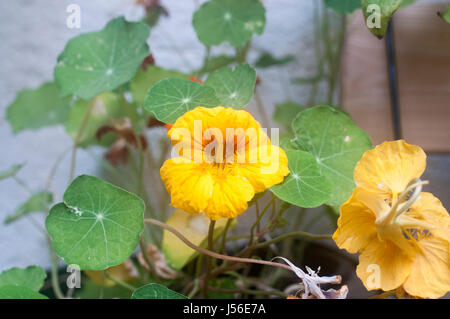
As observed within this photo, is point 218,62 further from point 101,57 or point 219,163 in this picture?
point 219,163

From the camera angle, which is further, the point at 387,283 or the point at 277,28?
the point at 277,28

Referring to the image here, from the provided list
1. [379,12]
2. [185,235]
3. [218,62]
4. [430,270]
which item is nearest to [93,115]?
[218,62]

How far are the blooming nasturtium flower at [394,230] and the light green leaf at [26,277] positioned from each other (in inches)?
20.9

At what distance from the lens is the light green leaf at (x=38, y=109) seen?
1.03m

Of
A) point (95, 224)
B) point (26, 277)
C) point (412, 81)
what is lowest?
point (26, 277)

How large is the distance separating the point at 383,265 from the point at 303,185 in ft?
0.49

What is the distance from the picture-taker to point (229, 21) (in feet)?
2.78

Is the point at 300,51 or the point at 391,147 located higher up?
the point at 300,51

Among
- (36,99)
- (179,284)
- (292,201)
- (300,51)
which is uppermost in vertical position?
(300,51)

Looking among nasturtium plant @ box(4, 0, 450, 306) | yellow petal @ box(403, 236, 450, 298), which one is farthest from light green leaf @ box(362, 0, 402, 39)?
yellow petal @ box(403, 236, 450, 298)
